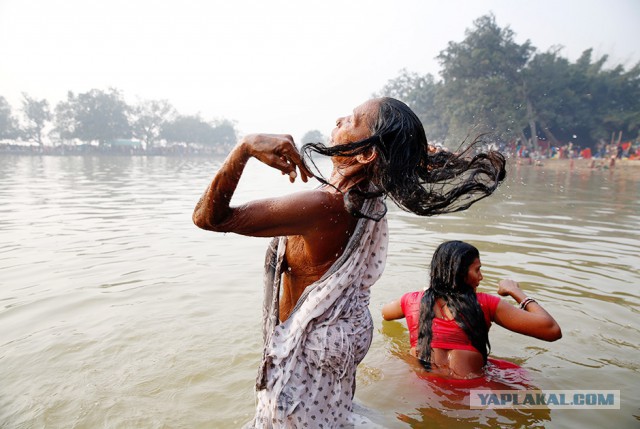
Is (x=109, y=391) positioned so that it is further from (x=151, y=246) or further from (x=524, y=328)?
(x=151, y=246)

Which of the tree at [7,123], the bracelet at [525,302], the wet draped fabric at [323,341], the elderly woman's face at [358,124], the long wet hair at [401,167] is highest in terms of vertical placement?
the tree at [7,123]

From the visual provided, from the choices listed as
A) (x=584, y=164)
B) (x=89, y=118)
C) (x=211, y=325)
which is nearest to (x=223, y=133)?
(x=89, y=118)

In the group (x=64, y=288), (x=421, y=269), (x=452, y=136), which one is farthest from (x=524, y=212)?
(x=452, y=136)

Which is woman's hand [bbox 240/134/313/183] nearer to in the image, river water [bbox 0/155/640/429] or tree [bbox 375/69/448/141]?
river water [bbox 0/155/640/429]

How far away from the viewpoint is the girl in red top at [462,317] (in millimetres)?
2846

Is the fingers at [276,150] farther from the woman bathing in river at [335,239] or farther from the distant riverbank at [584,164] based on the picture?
the distant riverbank at [584,164]

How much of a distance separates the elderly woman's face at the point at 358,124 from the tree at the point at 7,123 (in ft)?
282

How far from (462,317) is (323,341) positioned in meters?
1.51

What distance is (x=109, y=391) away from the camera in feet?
10.1

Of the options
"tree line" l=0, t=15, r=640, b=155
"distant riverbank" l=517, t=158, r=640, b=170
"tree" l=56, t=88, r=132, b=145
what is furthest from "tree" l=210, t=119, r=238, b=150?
"distant riverbank" l=517, t=158, r=640, b=170

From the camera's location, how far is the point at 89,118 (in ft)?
248

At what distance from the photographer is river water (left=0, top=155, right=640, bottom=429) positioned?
293 cm

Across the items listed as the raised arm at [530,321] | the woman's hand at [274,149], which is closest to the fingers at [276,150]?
the woman's hand at [274,149]

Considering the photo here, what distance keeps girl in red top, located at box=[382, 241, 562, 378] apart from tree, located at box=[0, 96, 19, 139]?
85.4 m
